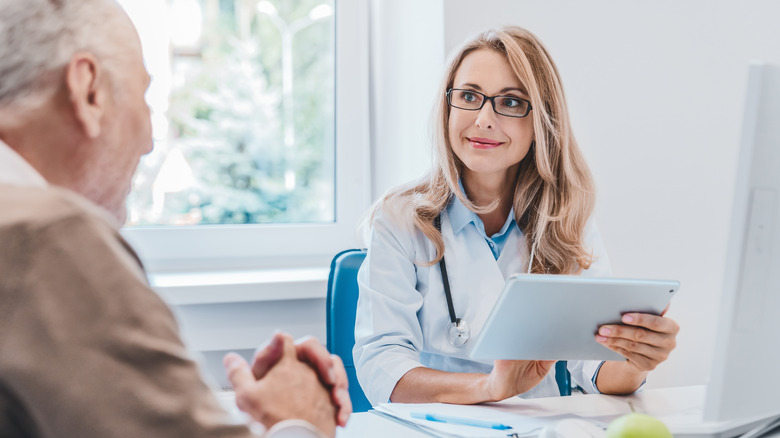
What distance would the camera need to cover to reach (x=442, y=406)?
A: 1188mm

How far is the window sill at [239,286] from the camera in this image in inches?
75.5

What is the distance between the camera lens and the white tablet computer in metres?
0.97

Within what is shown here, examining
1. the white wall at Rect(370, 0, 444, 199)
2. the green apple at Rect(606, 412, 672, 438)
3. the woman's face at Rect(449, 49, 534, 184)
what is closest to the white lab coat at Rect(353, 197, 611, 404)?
the woman's face at Rect(449, 49, 534, 184)

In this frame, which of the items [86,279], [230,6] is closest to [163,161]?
[230,6]

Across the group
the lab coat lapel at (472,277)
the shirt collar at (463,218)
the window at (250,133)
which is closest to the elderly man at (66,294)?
the lab coat lapel at (472,277)

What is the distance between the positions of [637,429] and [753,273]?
234 millimetres

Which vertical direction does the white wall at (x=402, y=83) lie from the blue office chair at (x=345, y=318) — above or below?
above

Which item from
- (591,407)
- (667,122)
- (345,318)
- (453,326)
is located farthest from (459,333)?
(667,122)

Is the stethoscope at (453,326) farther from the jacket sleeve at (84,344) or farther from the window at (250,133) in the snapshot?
the jacket sleeve at (84,344)

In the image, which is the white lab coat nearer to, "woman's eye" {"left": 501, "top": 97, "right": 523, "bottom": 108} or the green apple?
"woman's eye" {"left": 501, "top": 97, "right": 523, "bottom": 108}

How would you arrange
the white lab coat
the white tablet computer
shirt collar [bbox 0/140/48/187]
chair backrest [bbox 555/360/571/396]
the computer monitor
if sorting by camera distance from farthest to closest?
chair backrest [bbox 555/360/571/396] < the white lab coat < the white tablet computer < the computer monitor < shirt collar [bbox 0/140/48/187]

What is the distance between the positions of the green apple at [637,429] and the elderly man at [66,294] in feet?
1.26

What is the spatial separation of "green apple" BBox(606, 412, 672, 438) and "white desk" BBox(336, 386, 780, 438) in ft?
0.75

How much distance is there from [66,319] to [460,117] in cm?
126
